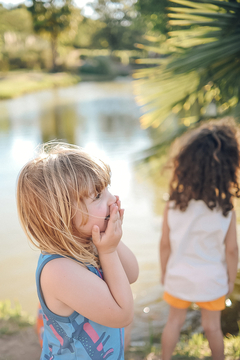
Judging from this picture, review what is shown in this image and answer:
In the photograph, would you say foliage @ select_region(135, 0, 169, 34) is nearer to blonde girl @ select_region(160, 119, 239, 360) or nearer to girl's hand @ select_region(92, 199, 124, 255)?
blonde girl @ select_region(160, 119, 239, 360)

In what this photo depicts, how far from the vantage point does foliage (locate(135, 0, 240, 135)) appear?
1603mm

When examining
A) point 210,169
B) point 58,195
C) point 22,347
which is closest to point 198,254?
point 210,169

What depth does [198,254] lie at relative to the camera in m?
1.47

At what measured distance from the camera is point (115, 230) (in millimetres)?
831

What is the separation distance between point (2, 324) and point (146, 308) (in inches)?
40.2

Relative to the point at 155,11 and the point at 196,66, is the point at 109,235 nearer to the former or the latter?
the point at 196,66

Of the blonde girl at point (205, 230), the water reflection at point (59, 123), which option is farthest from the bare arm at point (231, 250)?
the water reflection at point (59, 123)

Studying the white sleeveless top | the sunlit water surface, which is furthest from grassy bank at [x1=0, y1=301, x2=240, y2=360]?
the white sleeveless top

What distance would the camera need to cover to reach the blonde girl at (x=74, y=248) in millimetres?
811

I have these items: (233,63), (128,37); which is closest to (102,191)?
(233,63)

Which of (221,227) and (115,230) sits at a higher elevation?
(115,230)

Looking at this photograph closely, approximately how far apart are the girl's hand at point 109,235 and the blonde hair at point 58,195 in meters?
0.06

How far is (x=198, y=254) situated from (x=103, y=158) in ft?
2.48

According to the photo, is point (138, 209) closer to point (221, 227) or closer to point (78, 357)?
point (221, 227)
